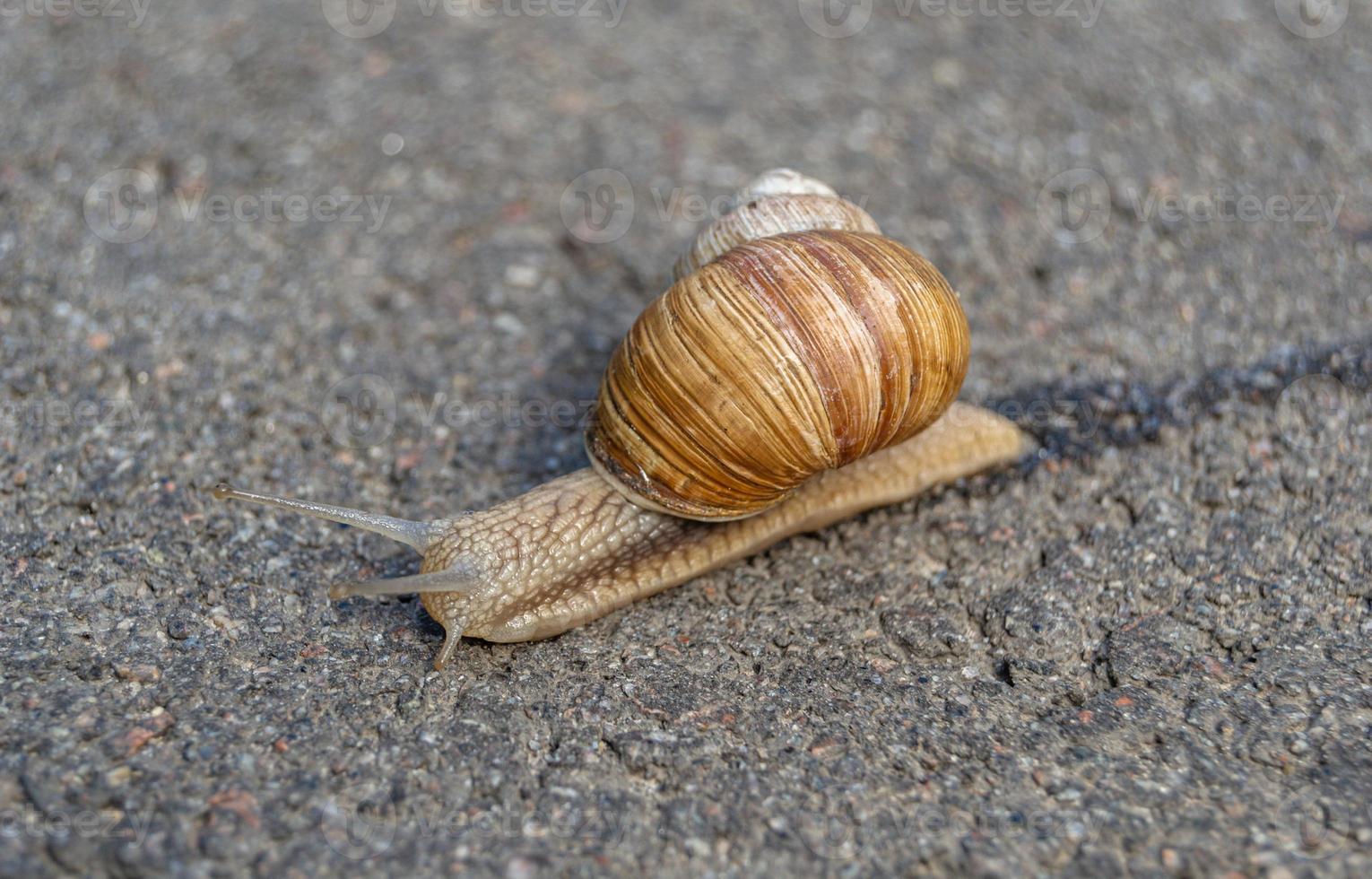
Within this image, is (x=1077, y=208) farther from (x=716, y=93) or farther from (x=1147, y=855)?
(x=1147, y=855)

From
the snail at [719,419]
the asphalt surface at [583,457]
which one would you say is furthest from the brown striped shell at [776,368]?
the asphalt surface at [583,457]

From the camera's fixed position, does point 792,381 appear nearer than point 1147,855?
No

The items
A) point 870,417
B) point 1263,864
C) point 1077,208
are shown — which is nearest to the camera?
point 1263,864

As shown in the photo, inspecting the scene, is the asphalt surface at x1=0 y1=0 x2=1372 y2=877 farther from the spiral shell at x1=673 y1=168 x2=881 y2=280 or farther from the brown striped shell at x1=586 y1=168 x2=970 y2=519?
the spiral shell at x1=673 y1=168 x2=881 y2=280

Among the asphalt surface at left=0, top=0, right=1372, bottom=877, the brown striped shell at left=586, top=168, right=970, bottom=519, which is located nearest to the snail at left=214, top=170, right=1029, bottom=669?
the brown striped shell at left=586, top=168, right=970, bottom=519

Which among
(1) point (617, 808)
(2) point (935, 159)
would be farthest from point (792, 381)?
(2) point (935, 159)

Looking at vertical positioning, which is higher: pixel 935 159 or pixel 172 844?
pixel 935 159
